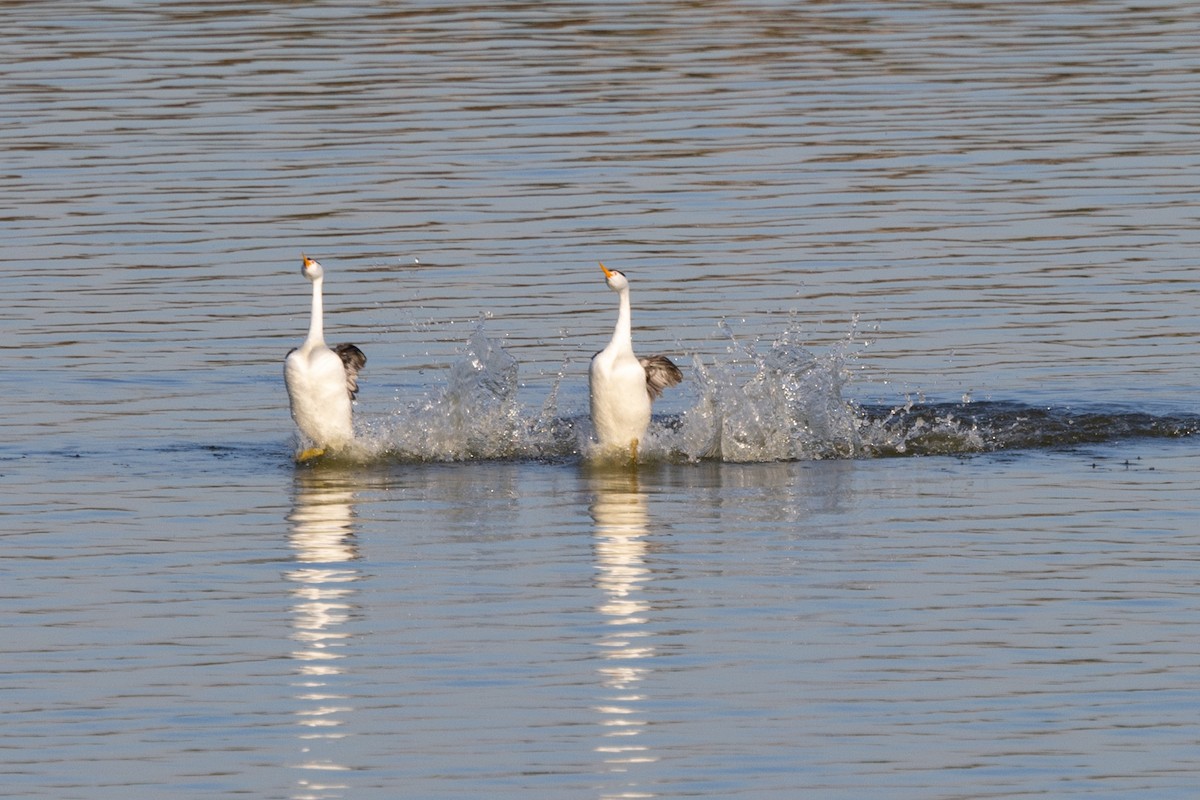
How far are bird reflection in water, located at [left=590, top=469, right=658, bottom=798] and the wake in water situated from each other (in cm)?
77

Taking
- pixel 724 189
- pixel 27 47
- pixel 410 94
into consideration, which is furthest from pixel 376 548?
pixel 27 47

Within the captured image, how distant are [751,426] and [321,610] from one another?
16.1 feet

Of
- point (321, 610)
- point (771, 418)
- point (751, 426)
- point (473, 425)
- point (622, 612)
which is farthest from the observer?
point (473, 425)

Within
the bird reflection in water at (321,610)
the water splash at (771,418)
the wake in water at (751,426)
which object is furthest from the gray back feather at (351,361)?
the water splash at (771,418)

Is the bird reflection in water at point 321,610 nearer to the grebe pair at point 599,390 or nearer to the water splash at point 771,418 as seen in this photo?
the grebe pair at point 599,390

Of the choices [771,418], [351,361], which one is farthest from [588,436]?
[351,361]

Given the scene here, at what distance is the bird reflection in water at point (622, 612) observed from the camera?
10.4 m

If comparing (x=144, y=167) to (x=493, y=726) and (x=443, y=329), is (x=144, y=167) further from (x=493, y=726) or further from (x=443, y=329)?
(x=493, y=726)

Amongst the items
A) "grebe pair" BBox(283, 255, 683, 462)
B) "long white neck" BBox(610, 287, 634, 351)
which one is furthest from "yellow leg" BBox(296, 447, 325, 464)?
"long white neck" BBox(610, 287, 634, 351)

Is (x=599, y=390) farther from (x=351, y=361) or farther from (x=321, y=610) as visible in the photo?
(x=321, y=610)

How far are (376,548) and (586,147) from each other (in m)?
15.4

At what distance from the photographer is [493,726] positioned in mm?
10602

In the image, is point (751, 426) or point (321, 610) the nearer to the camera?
point (321, 610)

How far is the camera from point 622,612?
12.5 m
